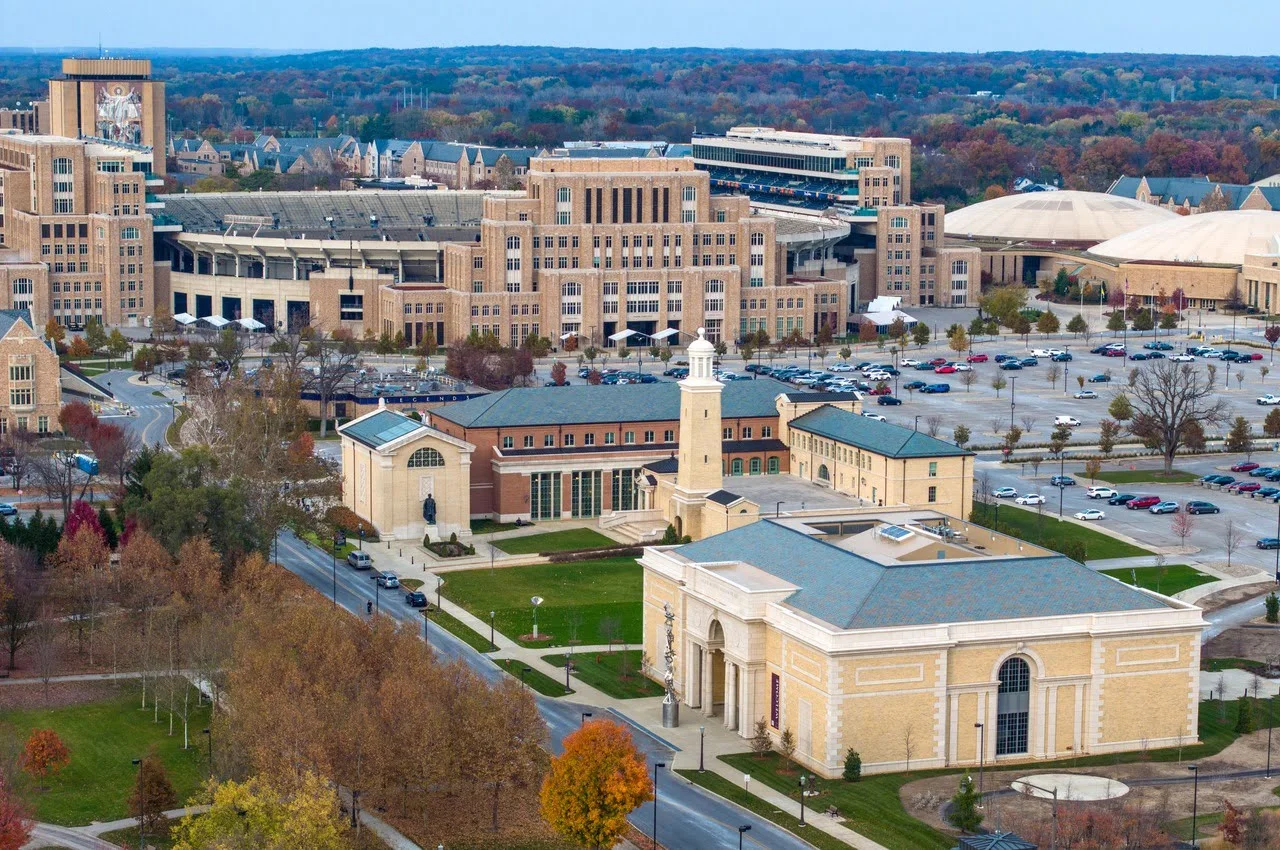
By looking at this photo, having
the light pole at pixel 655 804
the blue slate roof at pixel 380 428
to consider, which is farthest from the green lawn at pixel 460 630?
the light pole at pixel 655 804

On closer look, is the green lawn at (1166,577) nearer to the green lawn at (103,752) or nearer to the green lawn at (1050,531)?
the green lawn at (1050,531)

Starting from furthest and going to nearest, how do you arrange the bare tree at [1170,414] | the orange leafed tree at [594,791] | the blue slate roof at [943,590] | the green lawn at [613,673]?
the bare tree at [1170,414] < the green lawn at [613,673] < the blue slate roof at [943,590] < the orange leafed tree at [594,791]

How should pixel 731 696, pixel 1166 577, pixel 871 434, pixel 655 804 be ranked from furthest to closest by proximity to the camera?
1. pixel 871 434
2. pixel 1166 577
3. pixel 731 696
4. pixel 655 804

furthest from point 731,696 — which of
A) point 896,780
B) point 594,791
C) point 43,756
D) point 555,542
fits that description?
point 555,542

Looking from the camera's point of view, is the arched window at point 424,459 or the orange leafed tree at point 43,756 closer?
the orange leafed tree at point 43,756

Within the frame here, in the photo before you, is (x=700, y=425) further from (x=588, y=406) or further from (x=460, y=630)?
(x=588, y=406)
